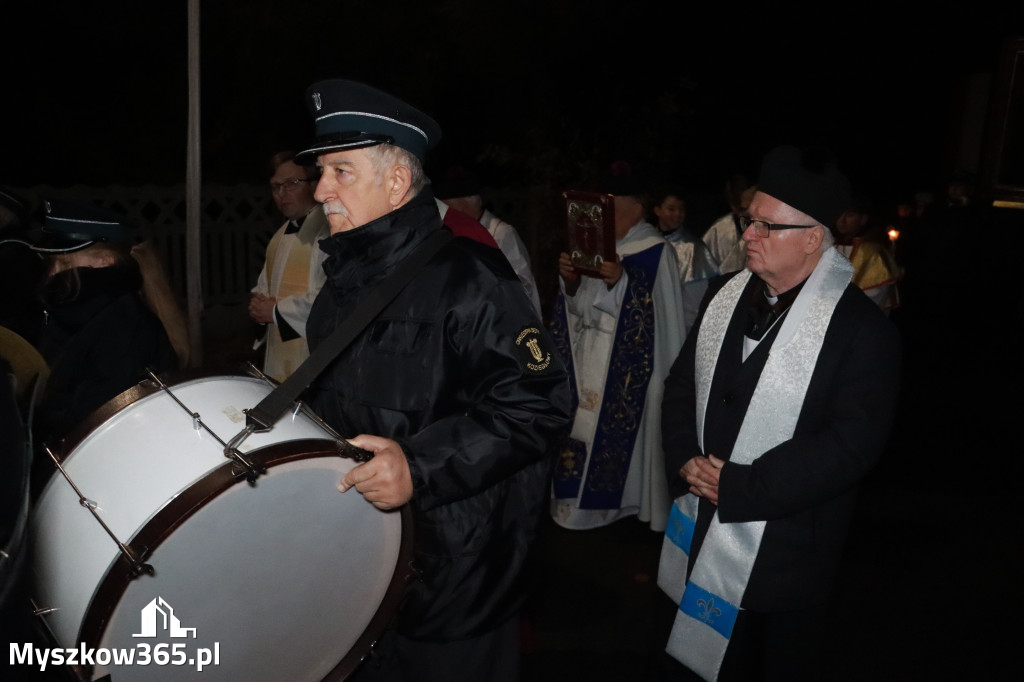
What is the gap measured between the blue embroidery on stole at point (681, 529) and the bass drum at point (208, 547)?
101cm

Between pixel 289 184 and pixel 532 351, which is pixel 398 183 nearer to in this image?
pixel 532 351

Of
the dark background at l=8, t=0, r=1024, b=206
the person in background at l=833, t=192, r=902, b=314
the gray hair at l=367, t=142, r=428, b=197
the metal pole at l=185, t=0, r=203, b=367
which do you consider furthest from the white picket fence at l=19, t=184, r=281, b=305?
the gray hair at l=367, t=142, r=428, b=197

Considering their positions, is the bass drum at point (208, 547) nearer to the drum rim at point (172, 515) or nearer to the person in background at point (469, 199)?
the drum rim at point (172, 515)

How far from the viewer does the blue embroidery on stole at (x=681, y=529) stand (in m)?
2.87

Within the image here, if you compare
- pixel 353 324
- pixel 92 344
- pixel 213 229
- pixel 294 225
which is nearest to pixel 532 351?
pixel 353 324

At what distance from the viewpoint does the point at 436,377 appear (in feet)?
7.41

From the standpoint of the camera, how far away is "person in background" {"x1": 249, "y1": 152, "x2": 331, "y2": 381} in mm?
4594

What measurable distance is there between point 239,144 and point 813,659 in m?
11.3

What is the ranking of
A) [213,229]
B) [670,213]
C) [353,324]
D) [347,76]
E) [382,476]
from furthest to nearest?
[347,76] < [213,229] < [670,213] < [353,324] < [382,476]

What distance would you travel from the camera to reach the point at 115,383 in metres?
2.97

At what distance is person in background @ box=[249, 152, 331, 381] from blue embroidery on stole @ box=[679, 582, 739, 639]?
89.2 inches

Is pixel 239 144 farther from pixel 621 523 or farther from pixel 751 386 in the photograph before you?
pixel 751 386

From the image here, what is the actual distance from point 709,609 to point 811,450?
55 centimetres

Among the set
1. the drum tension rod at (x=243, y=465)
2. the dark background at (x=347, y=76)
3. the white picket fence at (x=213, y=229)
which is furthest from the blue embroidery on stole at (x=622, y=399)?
the dark background at (x=347, y=76)
